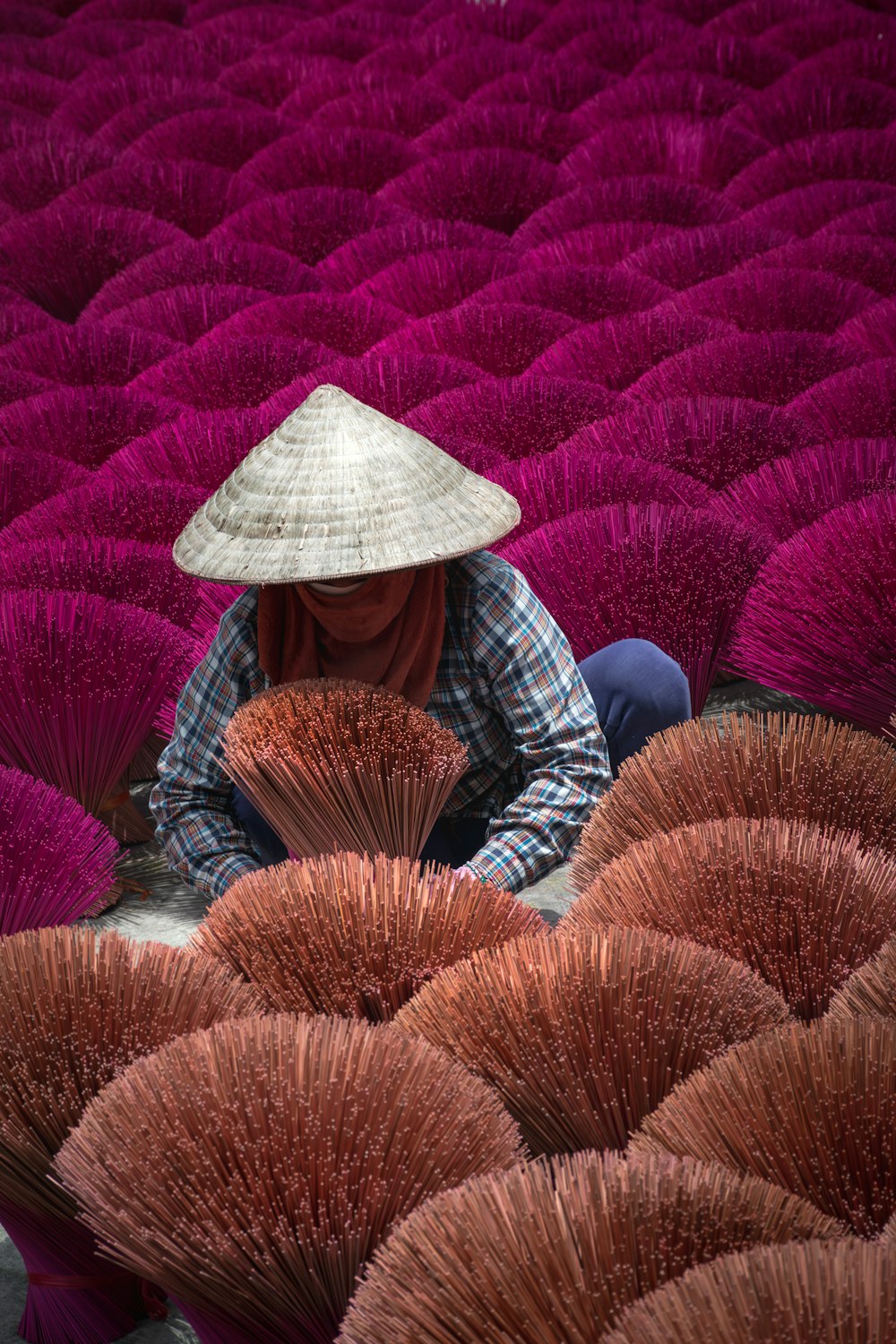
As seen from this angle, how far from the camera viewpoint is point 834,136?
384 cm

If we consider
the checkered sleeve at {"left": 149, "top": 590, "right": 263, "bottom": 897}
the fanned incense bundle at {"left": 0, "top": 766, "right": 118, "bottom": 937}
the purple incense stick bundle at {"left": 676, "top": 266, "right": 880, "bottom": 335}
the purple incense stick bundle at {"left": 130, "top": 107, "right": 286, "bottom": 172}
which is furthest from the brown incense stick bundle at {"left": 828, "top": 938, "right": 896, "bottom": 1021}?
the purple incense stick bundle at {"left": 130, "top": 107, "right": 286, "bottom": 172}

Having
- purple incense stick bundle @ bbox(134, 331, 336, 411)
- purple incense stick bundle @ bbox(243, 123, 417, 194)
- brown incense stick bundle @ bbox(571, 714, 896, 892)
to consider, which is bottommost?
brown incense stick bundle @ bbox(571, 714, 896, 892)

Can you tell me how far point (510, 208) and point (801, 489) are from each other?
75.5 inches

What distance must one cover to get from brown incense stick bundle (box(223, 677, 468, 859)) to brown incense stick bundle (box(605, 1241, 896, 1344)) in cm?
67

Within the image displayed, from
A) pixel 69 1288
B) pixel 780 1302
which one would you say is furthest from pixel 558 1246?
pixel 69 1288

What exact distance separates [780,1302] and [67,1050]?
1.84ft

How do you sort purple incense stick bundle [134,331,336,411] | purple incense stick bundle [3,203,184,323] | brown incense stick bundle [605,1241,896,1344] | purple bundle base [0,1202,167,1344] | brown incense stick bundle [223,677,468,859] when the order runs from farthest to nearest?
purple incense stick bundle [3,203,184,323]
purple incense stick bundle [134,331,336,411]
brown incense stick bundle [223,677,468,859]
purple bundle base [0,1202,167,1344]
brown incense stick bundle [605,1241,896,1344]

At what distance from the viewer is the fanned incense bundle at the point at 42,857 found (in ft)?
5.10

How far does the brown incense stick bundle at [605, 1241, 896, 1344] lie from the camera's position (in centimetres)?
73

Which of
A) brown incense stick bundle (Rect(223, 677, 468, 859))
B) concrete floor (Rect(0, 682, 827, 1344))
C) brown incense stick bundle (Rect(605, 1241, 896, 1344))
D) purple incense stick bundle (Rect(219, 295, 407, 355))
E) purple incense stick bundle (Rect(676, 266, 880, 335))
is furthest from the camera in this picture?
purple incense stick bundle (Rect(219, 295, 407, 355))

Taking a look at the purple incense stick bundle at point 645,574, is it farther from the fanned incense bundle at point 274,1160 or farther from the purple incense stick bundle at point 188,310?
the purple incense stick bundle at point 188,310

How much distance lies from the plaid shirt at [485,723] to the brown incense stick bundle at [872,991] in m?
0.49

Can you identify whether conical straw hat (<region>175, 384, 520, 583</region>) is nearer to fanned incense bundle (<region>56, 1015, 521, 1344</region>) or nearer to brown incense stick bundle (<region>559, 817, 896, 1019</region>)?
brown incense stick bundle (<region>559, 817, 896, 1019</region>)

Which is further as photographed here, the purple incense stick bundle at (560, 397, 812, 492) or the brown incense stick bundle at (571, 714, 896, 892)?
the purple incense stick bundle at (560, 397, 812, 492)
